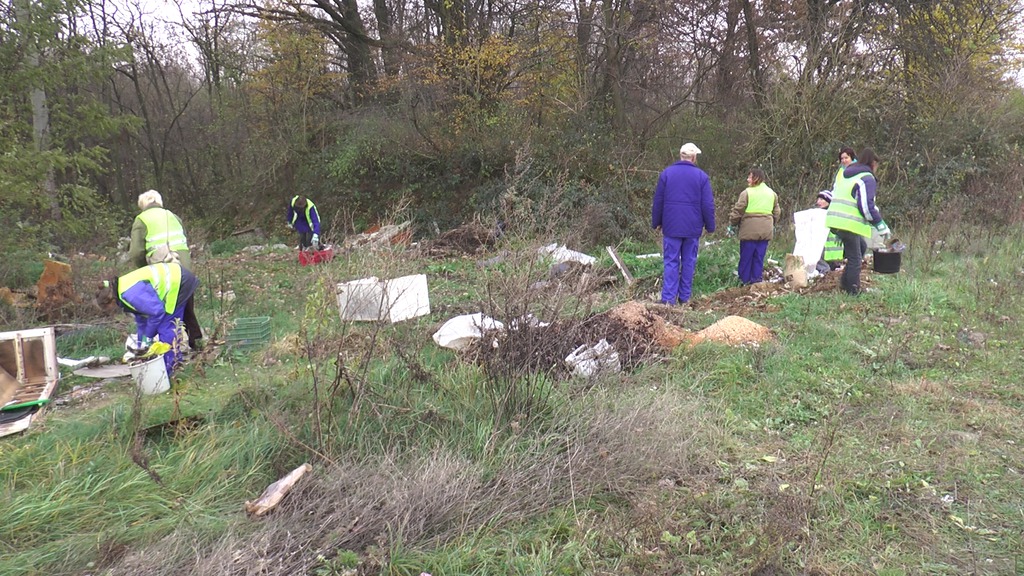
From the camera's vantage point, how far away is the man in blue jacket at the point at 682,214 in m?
7.03

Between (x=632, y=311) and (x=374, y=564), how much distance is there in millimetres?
3390

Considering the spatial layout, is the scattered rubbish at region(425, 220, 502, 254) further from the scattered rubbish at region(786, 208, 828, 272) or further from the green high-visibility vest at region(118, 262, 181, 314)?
the green high-visibility vest at region(118, 262, 181, 314)

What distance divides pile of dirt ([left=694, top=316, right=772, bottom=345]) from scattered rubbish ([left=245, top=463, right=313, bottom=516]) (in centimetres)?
350

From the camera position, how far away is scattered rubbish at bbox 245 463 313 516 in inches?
114

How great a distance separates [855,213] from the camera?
6.68m

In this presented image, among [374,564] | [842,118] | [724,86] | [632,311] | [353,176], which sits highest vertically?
[724,86]

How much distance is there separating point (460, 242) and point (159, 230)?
7.07m

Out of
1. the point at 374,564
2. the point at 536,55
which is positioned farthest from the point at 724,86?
the point at 374,564

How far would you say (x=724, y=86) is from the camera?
15.3 metres

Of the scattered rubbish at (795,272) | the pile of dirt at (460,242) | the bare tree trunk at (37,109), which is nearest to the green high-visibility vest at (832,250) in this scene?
the scattered rubbish at (795,272)

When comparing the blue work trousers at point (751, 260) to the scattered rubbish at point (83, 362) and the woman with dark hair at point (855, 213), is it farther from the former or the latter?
the scattered rubbish at point (83, 362)

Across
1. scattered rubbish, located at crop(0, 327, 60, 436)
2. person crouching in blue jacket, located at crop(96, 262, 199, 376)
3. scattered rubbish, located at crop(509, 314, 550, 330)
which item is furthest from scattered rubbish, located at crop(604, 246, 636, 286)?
scattered rubbish, located at crop(0, 327, 60, 436)

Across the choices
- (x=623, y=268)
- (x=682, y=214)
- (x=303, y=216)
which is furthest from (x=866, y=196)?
(x=303, y=216)

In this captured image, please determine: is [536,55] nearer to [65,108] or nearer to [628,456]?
[65,108]
